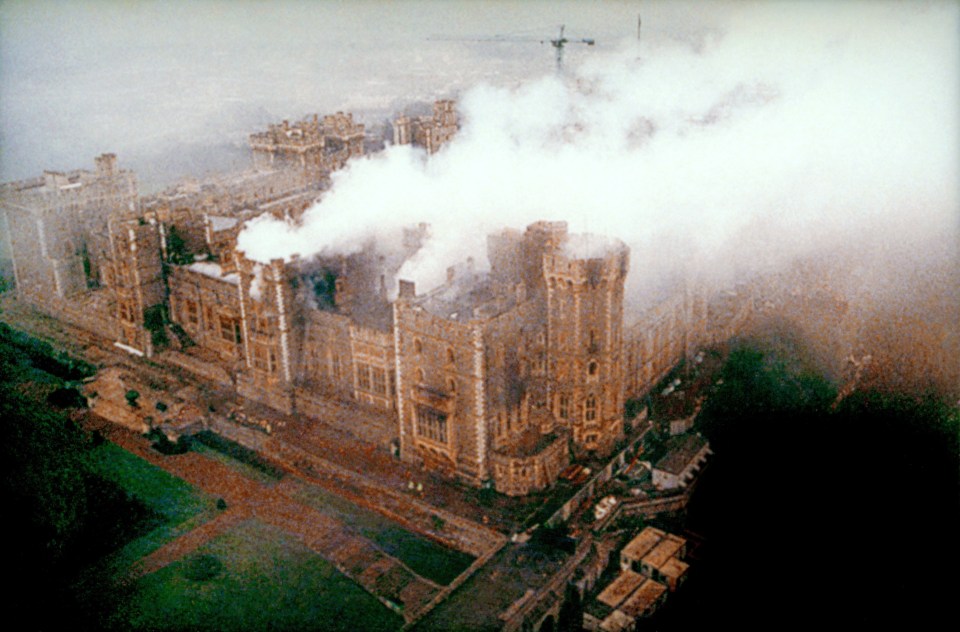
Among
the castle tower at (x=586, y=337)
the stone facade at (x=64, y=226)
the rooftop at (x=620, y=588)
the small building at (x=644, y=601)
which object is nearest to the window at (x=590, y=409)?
the castle tower at (x=586, y=337)

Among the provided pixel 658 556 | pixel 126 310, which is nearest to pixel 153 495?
pixel 126 310

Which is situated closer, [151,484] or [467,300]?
[151,484]

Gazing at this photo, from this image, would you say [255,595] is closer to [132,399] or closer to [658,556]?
[658,556]

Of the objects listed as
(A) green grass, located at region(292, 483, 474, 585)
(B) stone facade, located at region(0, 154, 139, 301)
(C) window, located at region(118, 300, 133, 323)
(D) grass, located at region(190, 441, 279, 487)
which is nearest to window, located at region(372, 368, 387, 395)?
(A) green grass, located at region(292, 483, 474, 585)

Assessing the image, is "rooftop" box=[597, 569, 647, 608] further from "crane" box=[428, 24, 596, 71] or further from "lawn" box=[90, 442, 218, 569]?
"crane" box=[428, 24, 596, 71]

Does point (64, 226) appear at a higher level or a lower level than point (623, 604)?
higher

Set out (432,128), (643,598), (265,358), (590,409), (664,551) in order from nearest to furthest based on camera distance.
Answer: (643,598), (664,551), (590,409), (265,358), (432,128)
